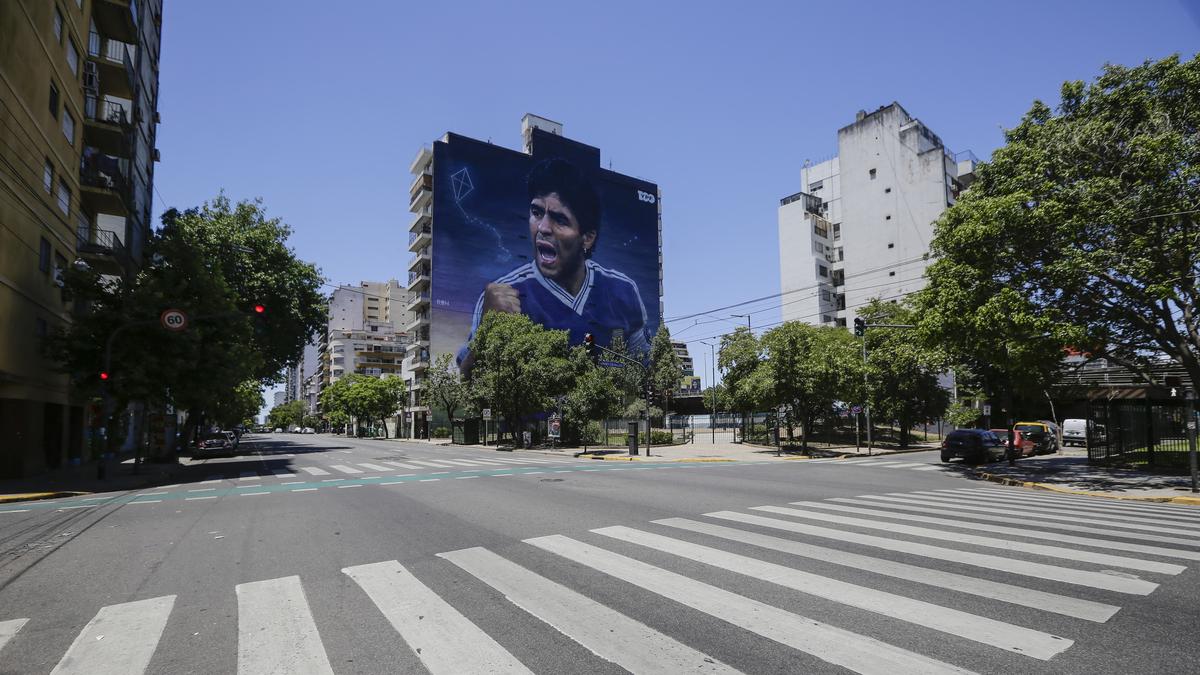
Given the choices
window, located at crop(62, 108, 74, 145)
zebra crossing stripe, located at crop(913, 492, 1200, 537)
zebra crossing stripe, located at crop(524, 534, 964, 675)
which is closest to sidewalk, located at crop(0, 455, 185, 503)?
window, located at crop(62, 108, 74, 145)

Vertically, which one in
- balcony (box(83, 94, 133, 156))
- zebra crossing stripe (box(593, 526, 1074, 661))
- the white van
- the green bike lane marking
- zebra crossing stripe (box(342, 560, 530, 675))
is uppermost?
balcony (box(83, 94, 133, 156))

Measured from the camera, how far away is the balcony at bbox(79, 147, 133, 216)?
26.2 m

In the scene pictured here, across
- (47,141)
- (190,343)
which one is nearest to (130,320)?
(190,343)

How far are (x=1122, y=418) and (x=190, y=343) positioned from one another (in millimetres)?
35916

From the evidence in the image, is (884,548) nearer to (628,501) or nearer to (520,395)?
(628,501)

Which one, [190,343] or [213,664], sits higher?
[190,343]

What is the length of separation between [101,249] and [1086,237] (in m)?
37.0

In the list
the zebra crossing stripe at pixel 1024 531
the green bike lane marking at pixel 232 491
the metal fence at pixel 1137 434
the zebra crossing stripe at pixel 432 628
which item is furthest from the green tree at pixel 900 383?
the zebra crossing stripe at pixel 432 628

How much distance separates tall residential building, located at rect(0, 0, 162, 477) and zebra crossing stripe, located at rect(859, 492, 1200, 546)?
82.0ft

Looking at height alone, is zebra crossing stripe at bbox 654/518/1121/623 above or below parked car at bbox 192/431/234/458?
above

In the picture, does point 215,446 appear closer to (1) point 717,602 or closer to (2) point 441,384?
(2) point 441,384

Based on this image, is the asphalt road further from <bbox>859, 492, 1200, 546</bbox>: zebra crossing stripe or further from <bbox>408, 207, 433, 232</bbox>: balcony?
<bbox>408, 207, 433, 232</bbox>: balcony

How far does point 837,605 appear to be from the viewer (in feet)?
17.1

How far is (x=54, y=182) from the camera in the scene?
2255 cm
